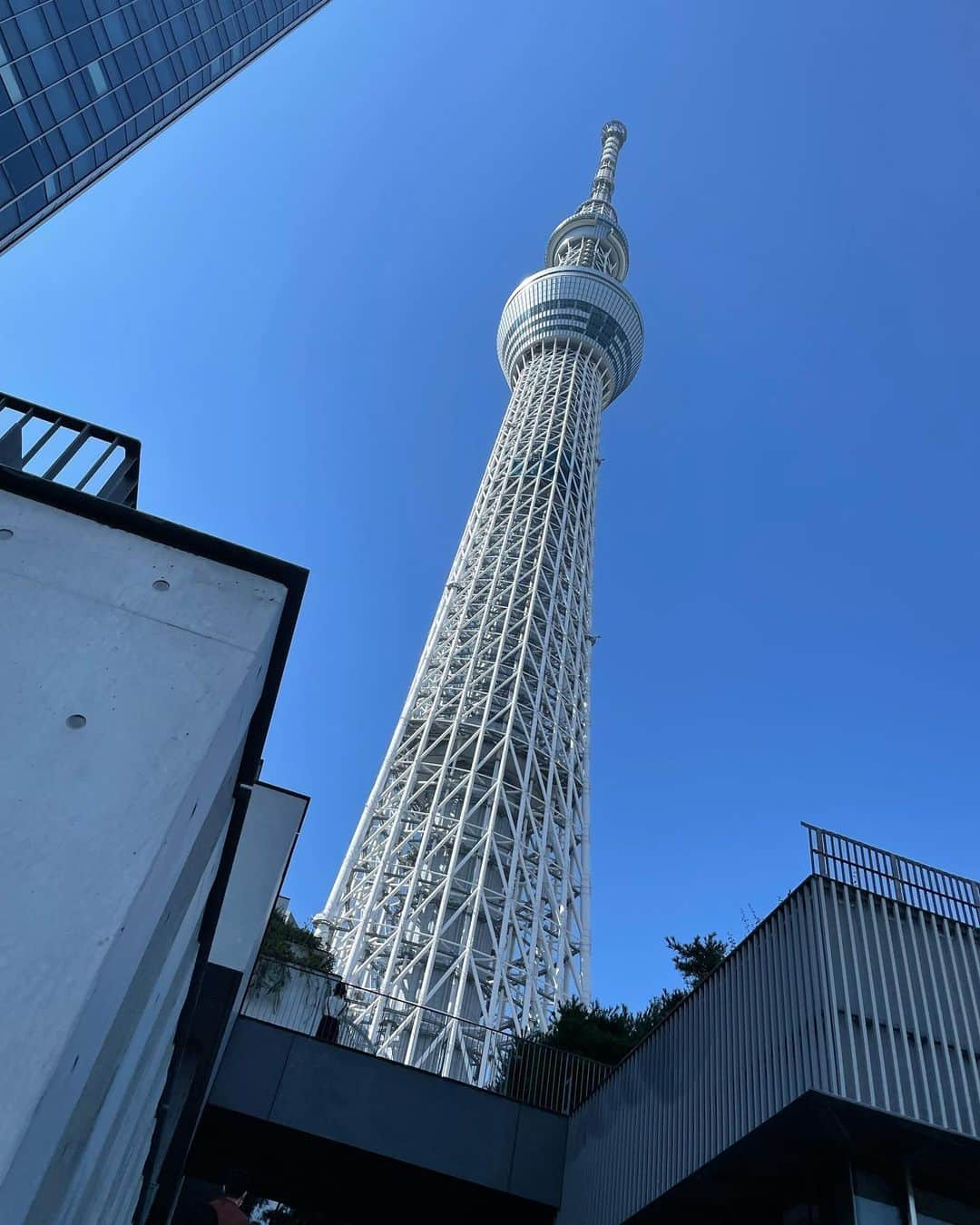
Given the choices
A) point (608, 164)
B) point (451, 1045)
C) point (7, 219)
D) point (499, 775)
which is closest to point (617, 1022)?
point (451, 1045)

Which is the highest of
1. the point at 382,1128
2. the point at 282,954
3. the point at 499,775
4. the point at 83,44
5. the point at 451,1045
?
the point at 83,44

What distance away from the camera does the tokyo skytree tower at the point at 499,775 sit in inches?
1117

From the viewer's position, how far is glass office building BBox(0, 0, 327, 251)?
28344 mm

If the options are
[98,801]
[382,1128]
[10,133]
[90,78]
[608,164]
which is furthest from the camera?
[608,164]

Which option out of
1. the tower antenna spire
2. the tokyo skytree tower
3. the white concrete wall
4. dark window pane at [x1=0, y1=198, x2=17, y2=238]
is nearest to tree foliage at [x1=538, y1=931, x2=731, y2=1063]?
the tokyo skytree tower

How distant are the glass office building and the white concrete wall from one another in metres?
27.1

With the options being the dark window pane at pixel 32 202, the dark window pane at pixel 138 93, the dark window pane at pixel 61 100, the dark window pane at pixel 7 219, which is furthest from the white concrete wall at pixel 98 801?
the dark window pane at pixel 138 93

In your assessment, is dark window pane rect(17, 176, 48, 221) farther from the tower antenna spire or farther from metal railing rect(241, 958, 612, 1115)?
the tower antenna spire

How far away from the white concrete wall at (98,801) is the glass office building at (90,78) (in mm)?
27092

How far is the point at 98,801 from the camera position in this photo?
187 inches

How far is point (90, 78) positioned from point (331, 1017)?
28.7 m

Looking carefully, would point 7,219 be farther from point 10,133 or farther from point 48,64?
point 48,64

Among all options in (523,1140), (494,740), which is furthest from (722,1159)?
(494,740)

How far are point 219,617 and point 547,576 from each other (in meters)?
37.1
